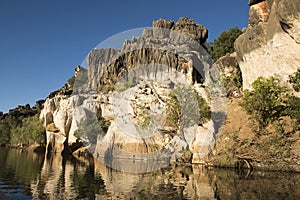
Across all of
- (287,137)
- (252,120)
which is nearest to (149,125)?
(252,120)

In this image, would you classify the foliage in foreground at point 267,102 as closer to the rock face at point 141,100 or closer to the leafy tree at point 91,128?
the rock face at point 141,100

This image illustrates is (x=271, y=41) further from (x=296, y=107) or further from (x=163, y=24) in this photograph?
(x=163, y=24)

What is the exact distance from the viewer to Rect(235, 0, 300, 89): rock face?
93.3 ft

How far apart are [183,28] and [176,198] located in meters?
51.4

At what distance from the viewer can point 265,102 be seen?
90.6ft

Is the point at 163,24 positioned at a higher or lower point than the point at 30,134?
higher

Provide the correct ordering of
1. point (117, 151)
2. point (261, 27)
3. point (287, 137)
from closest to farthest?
point (287, 137)
point (261, 27)
point (117, 151)

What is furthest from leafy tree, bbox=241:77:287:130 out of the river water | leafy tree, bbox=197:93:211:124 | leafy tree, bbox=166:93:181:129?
the river water

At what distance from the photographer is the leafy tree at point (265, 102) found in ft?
90.8

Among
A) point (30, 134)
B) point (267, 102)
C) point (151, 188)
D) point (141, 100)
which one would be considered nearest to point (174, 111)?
point (141, 100)

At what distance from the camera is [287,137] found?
25891 millimetres

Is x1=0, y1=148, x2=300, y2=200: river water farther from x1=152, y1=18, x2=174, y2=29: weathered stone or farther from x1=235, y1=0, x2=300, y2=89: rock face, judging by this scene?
x1=152, y1=18, x2=174, y2=29: weathered stone

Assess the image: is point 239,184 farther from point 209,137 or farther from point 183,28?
point 183,28

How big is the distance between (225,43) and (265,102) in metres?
31.4
